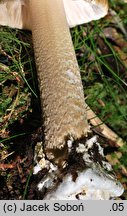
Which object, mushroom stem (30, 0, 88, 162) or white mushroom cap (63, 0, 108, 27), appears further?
white mushroom cap (63, 0, 108, 27)

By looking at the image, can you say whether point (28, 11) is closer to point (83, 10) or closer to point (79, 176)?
point (83, 10)

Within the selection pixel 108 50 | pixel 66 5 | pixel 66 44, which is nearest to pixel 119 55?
pixel 108 50

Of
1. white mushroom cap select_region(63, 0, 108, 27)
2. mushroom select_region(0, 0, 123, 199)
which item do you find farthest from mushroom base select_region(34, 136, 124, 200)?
white mushroom cap select_region(63, 0, 108, 27)

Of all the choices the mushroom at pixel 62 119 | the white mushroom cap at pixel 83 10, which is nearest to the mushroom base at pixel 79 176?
the mushroom at pixel 62 119

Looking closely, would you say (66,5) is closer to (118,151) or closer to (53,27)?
(53,27)

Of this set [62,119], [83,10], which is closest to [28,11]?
[83,10]

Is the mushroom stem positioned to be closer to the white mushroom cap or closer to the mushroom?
the mushroom

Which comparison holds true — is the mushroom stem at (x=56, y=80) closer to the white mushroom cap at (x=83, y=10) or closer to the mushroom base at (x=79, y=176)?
the mushroom base at (x=79, y=176)
